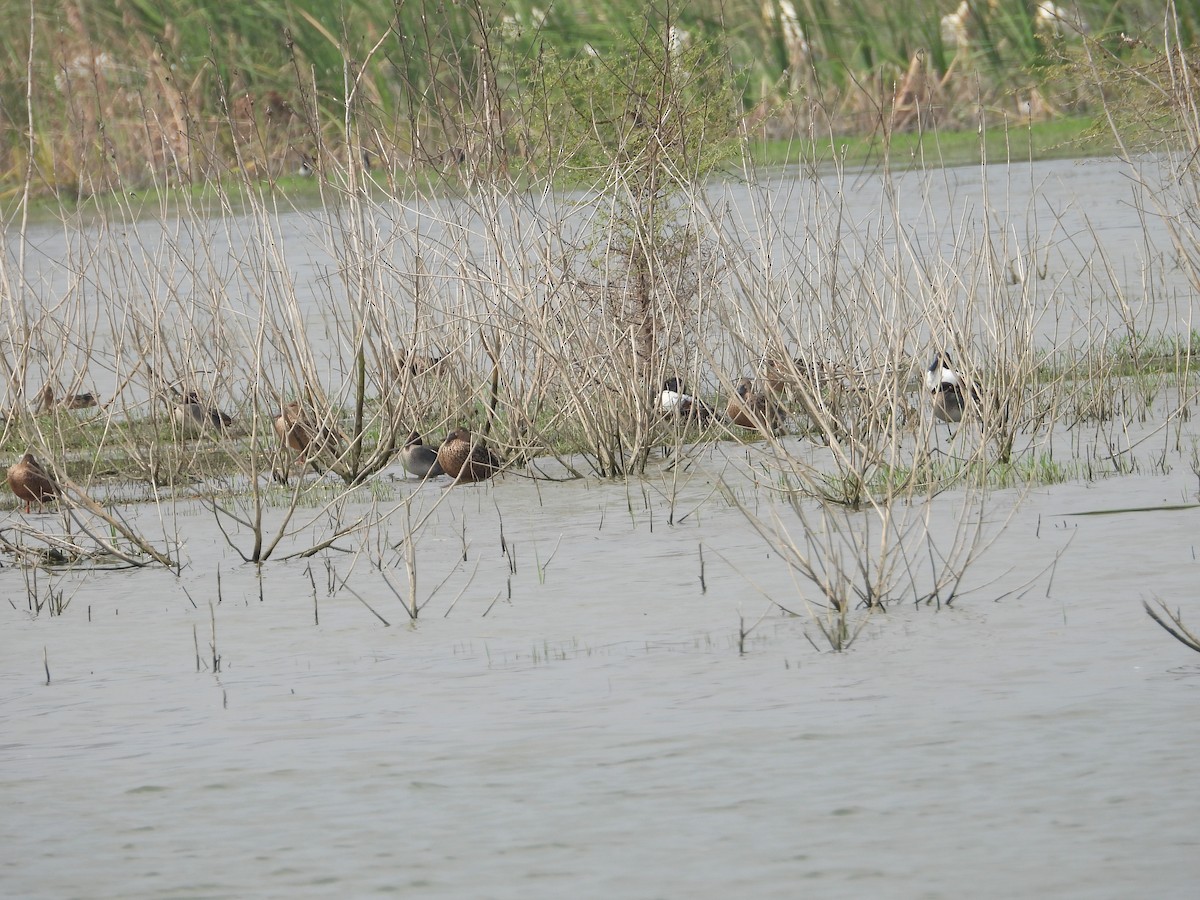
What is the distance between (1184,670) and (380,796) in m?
1.75

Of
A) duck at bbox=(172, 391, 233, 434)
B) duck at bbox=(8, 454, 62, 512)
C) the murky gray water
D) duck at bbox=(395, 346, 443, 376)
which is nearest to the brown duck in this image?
duck at bbox=(172, 391, 233, 434)

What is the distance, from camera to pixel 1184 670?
4414 millimetres

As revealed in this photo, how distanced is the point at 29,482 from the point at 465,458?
64.1 inches

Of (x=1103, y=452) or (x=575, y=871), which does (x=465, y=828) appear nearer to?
(x=575, y=871)

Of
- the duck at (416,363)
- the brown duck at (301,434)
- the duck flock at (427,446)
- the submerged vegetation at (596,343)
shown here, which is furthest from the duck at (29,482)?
the duck at (416,363)

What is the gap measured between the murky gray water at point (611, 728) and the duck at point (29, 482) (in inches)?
48.9

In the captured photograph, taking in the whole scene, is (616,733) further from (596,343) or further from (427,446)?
(427,446)

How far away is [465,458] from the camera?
7.62m

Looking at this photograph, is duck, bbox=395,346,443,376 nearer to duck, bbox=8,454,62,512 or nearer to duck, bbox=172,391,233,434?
duck, bbox=172,391,233,434

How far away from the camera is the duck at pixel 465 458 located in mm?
7578

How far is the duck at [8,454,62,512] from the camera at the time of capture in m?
7.62

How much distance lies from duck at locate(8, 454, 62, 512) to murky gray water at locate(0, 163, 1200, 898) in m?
1.24

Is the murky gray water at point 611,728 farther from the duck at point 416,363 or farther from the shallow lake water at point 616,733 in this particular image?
the duck at point 416,363

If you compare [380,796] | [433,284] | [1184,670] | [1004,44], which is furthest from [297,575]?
[1004,44]
